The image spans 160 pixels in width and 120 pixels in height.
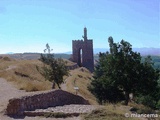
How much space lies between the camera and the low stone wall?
13.7 meters

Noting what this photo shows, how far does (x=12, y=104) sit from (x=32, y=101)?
1248 mm

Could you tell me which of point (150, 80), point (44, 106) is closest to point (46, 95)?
point (44, 106)

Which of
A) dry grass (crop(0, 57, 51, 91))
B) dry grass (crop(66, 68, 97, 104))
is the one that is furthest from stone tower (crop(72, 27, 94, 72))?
dry grass (crop(0, 57, 51, 91))

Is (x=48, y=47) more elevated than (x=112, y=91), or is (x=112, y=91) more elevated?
(x=48, y=47)

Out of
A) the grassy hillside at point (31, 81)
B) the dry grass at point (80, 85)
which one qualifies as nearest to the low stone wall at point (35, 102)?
the grassy hillside at point (31, 81)

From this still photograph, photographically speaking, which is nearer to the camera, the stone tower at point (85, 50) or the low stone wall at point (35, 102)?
the low stone wall at point (35, 102)

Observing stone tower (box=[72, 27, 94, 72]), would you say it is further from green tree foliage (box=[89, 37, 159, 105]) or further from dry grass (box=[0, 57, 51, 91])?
green tree foliage (box=[89, 37, 159, 105])

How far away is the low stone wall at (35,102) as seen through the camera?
13664mm

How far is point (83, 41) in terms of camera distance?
69.8 meters

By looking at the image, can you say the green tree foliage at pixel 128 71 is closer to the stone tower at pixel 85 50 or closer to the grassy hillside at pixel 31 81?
the grassy hillside at pixel 31 81

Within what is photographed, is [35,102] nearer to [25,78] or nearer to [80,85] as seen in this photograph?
[25,78]

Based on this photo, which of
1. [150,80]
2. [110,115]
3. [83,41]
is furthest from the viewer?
[83,41]

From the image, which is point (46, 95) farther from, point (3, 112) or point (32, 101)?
point (3, 112)

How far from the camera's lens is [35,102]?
583 inches
